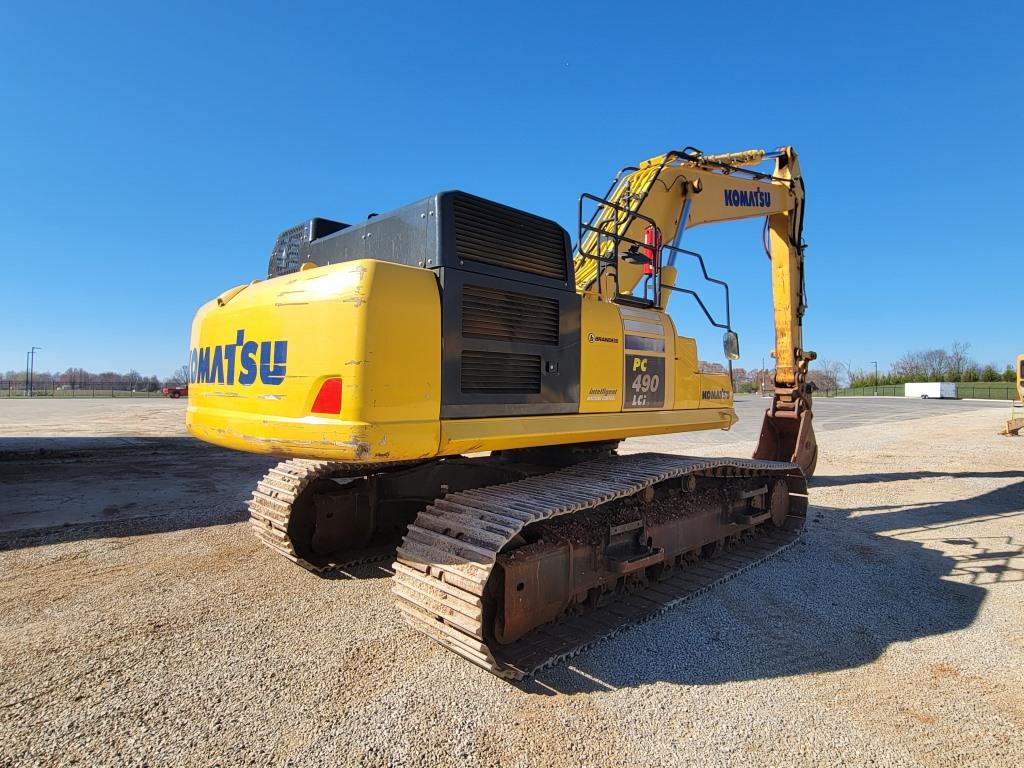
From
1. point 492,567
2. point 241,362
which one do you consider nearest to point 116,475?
point 241,362

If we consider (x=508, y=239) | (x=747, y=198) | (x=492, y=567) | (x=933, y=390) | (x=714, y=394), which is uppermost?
(x=747, y=198)

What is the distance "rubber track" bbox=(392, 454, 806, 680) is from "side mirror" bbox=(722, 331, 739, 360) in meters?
1.31

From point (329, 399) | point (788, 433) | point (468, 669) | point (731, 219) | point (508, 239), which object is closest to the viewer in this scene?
point (329, 399)

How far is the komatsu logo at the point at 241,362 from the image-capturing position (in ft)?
11.1

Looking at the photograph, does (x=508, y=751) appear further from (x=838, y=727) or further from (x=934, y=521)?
(x=934, y=521)

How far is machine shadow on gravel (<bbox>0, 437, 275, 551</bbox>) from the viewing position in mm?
6547

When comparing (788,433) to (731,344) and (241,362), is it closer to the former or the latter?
(731,344)

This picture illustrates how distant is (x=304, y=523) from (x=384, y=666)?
201 cm

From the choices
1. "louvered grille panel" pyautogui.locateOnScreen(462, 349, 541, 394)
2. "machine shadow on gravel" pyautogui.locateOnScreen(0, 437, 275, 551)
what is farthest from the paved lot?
"louvered grille panel" pyautogui.locateOnScreen(462, 349, 541, 394)

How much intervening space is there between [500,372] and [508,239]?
0.88 meters

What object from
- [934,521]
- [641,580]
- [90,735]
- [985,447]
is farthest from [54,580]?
[985,447]

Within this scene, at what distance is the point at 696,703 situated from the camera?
3107 millimetres

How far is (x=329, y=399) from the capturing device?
312 centimetres

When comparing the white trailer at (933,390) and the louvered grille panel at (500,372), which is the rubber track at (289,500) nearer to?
the louvered grille panel at (500,372)
